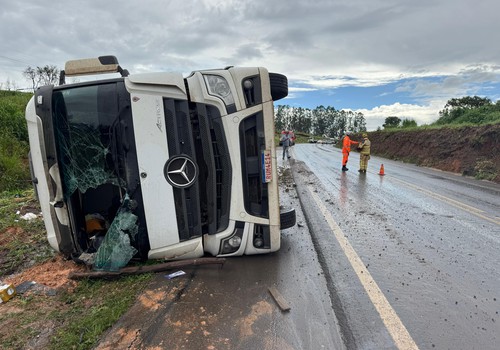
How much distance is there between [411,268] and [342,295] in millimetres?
1086

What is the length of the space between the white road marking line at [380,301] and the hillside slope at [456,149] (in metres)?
10.3

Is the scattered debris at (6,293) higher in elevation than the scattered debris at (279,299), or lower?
higher

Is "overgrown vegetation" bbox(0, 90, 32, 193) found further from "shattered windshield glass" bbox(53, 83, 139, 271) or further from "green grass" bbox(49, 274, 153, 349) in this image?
"green grass" bbox(49, 274, 153, 349)

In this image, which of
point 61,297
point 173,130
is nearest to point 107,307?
point 61,297

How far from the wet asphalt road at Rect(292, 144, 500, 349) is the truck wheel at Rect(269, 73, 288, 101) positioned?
195 cm

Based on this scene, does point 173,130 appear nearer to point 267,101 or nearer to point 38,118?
point 267,101

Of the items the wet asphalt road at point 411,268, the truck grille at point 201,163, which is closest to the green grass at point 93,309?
the truck grille at point 201,163

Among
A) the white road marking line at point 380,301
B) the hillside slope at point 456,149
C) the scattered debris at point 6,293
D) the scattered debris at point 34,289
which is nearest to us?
the white road marking line at point 380,301

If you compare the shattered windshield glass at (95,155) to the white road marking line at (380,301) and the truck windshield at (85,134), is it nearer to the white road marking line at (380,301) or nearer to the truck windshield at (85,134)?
the truck windshield at (85,134)

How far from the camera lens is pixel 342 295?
2885 mm

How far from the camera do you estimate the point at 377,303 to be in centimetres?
275

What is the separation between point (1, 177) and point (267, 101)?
10.4m

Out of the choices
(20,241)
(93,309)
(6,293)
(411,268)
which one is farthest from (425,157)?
(6,293)

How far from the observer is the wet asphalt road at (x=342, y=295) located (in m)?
2.31
